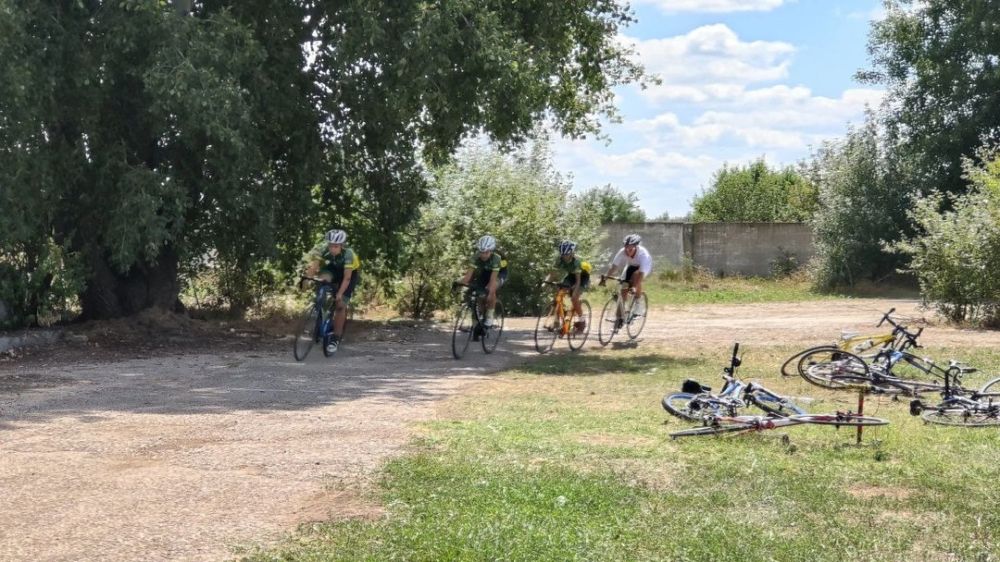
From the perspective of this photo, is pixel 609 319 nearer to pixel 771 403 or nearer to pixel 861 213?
pixel 771 403

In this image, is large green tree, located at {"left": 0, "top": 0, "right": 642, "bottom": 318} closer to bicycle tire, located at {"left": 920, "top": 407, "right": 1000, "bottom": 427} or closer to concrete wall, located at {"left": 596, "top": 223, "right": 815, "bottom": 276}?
bicycle tire, located at {"left": 920, "top": 407, "right": 1000, "bottom": 427}

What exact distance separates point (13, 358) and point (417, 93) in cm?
640

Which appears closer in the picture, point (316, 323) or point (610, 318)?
point (316, 323)

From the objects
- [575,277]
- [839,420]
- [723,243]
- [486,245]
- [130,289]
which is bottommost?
[839,420]

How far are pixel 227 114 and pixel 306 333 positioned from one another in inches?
119

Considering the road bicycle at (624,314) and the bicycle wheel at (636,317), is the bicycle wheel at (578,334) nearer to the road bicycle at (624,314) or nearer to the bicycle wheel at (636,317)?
the road bicycle at (624,314)

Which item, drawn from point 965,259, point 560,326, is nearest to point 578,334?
point 560,326

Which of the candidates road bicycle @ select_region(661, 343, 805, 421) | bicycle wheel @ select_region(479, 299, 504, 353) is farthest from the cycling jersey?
road bicycle @ select_region(661, 343, 805, 421)

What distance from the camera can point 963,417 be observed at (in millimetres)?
9523

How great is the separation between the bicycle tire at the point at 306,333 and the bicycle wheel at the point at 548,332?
3.49 m

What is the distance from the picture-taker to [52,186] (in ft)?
51.1

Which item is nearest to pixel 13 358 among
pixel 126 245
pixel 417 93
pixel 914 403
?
pixel 126 245

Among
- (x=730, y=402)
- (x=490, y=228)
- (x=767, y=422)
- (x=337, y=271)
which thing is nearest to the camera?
(x=767, y=422)

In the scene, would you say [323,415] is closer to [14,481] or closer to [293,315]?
[14,481]
